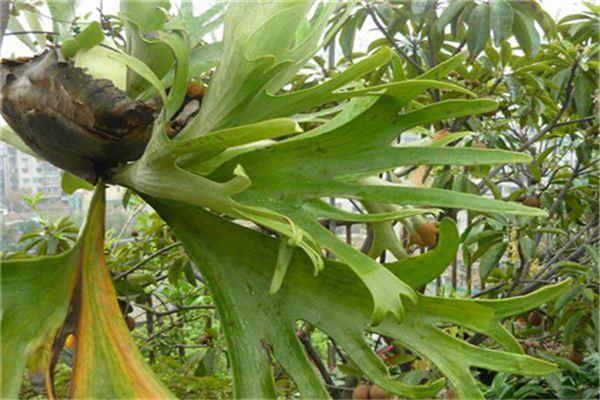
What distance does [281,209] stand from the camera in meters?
0.62

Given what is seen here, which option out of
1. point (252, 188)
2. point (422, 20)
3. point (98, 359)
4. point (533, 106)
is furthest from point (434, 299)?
point (533, 106)

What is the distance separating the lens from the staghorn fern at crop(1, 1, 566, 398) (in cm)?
57

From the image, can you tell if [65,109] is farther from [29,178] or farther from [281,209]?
[29,178]

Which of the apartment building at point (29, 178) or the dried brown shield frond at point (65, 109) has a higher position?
the apartment building at point (29, 178)

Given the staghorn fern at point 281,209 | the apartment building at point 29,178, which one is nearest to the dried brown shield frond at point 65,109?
the staghorn fern at point 281,209

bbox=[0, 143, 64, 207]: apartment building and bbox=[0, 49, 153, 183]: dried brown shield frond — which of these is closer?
bbox=[0, 49, 153, 183]: dried brown shield frond

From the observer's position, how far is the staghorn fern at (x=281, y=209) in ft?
1.88

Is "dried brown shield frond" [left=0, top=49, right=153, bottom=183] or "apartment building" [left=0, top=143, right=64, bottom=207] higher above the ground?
"apartment building" [left=0, top=143, right=64, bottom=207]

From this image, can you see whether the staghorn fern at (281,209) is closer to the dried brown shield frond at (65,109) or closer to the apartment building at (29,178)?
the dried brown shield frond at (65,109)

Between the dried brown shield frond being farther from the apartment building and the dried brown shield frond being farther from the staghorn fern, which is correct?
the apartment building

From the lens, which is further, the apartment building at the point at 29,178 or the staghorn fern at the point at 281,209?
the apartment building at the point at 29,178

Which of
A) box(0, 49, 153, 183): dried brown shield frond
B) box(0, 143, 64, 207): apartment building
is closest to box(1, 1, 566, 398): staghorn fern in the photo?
box(0, 49, 153, 183): dried brown shield frond

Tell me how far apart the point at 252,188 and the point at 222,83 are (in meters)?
0.11

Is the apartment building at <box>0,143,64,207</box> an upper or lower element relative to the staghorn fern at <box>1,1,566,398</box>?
upper
